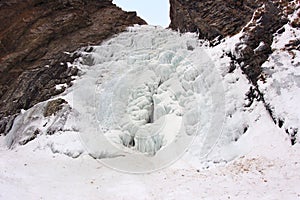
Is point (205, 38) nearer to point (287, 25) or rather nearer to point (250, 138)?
point (287, 25)

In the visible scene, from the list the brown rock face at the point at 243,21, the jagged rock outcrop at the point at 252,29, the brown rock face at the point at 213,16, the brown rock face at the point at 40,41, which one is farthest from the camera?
the brown rock face at the point at 213,16

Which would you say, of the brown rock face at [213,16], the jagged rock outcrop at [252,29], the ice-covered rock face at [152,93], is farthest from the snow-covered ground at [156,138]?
the brown rock face at [213,16]

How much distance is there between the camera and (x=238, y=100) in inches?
524

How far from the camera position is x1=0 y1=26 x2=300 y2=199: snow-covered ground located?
9727mm

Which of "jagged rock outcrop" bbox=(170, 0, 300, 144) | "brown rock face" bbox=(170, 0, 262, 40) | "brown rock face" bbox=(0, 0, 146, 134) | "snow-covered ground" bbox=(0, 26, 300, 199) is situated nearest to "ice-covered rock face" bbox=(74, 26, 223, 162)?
"snow-covered ground" bbox=(0, 26, 300, 199)

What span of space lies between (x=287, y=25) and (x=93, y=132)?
378 inches

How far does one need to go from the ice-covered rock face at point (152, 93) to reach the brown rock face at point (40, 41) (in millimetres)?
1623

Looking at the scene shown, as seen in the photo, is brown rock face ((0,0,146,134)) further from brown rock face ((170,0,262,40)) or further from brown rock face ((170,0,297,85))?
brown rock face ((170,0,297,85))

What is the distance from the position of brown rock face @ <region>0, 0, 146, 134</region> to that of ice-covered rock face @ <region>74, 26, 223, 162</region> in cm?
162

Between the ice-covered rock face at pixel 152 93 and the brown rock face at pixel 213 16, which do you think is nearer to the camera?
the ice-covered rock face at pixel 152 93

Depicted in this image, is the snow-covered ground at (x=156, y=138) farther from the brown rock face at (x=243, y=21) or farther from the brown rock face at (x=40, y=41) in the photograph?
the brown rock face at (x=40, y=41)

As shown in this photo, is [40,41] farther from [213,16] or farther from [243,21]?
[243,21]

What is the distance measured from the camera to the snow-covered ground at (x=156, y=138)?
9727 mm

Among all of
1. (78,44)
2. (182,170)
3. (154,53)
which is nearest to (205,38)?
(154,53)
